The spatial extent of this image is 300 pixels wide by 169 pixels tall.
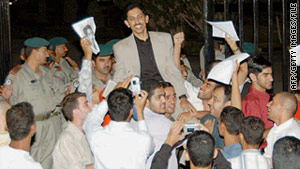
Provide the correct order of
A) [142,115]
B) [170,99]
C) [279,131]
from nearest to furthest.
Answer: [142,115]
[279,131]
[170,99]

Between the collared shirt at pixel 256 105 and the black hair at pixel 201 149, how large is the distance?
56.9 inches

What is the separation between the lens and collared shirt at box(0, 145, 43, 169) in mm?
3258

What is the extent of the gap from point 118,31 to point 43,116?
16.4 metres

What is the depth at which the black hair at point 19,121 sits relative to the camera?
3362 millimetres

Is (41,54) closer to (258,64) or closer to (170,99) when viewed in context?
(170,99)

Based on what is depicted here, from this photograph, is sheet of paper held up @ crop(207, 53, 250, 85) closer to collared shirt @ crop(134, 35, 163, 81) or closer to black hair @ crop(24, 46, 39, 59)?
collared shirt @ crop(134, 35, 163, 81)

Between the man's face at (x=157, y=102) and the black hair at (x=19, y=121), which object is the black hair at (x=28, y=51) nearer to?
the man's face at (x=157, y=102)

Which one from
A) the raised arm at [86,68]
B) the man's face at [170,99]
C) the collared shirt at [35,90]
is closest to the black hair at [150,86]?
the man's face at [170,99]

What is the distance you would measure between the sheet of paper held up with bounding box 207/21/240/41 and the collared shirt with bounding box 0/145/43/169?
2.07 m

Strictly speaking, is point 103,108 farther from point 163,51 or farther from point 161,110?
point 163,51

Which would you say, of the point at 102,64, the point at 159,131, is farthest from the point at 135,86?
the point at 102,64

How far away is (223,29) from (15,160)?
2.23 m

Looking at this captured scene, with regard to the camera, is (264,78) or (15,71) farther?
(15,71)

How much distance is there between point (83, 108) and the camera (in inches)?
171
